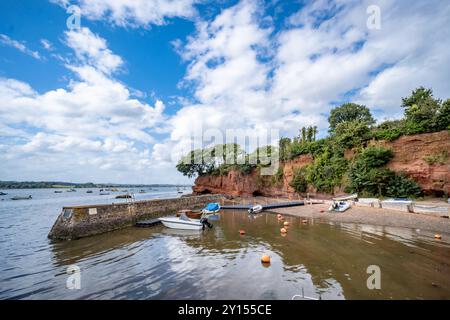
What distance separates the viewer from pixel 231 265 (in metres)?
9.19

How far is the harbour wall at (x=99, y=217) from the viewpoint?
14.4 m

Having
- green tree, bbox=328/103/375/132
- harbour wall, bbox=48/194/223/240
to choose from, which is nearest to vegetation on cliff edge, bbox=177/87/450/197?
green tree, bbox=328/103/375/132

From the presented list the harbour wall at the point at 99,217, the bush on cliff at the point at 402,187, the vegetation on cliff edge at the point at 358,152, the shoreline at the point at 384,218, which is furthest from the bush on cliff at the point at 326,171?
the harbour wall at the point at 99,217

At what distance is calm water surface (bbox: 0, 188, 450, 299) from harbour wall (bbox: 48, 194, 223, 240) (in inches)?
34.9

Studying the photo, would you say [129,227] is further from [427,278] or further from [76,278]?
[427,278]

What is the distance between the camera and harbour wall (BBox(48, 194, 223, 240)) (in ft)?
47.3

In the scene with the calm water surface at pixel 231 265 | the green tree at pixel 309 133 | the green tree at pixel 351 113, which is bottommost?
the calm water surface at pixel 231 265

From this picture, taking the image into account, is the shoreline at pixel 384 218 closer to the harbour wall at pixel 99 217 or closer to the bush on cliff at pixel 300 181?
the bush on cliff at pixel 300 181

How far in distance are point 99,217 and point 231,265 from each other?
12.5 m

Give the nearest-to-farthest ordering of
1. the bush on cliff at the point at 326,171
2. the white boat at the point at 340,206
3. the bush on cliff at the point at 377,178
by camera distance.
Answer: the bush on cliff at the point at 377,178 → the white boat at the point at 340,206 → the bush on cliff at the point at 326,171

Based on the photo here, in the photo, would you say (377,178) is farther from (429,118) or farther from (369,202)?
(429,118)

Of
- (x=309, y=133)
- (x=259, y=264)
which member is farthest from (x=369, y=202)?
(x=309, y=133)

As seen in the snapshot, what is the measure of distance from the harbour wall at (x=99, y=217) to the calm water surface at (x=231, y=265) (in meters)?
0.89

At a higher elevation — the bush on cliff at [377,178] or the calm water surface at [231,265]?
the bush on cliff at [377,178]
